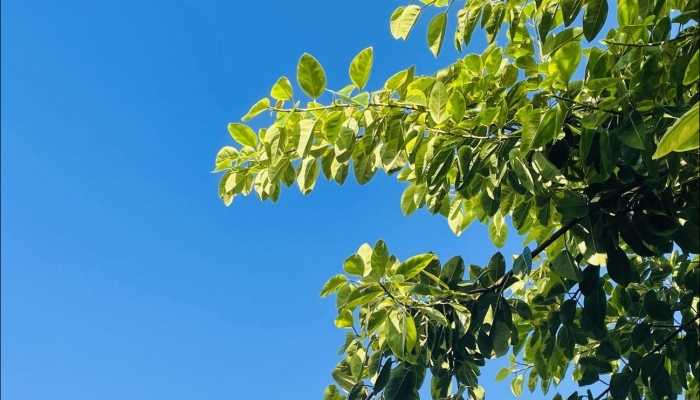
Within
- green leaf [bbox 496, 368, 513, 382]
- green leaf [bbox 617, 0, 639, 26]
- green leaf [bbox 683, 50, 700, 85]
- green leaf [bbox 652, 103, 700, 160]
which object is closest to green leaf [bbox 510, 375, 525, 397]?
green leaf [bbox 496, 368, 513, 382]

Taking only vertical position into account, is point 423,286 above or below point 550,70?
below

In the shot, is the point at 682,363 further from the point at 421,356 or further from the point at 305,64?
the point at 305,64

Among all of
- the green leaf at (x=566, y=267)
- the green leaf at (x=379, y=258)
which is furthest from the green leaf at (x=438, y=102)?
the green leaf at (x=566, y=267)

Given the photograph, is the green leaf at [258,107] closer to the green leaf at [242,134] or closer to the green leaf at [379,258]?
the green leaf at [242,134]

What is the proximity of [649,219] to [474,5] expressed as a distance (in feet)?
2.77

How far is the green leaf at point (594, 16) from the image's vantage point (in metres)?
1.61

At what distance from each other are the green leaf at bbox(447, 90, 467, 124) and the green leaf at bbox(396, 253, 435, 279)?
377 mm

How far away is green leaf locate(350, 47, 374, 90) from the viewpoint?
5.56 ft

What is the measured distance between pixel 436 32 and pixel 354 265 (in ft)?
2.74

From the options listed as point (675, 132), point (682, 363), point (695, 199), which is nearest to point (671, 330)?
point (682, 363)

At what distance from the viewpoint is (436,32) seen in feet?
6.45

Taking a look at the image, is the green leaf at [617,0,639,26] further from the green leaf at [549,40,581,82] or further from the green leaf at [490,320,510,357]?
the green leaf at [490,320,510,357]

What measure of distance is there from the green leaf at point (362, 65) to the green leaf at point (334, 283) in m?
0.55

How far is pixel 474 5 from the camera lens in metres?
1.98
